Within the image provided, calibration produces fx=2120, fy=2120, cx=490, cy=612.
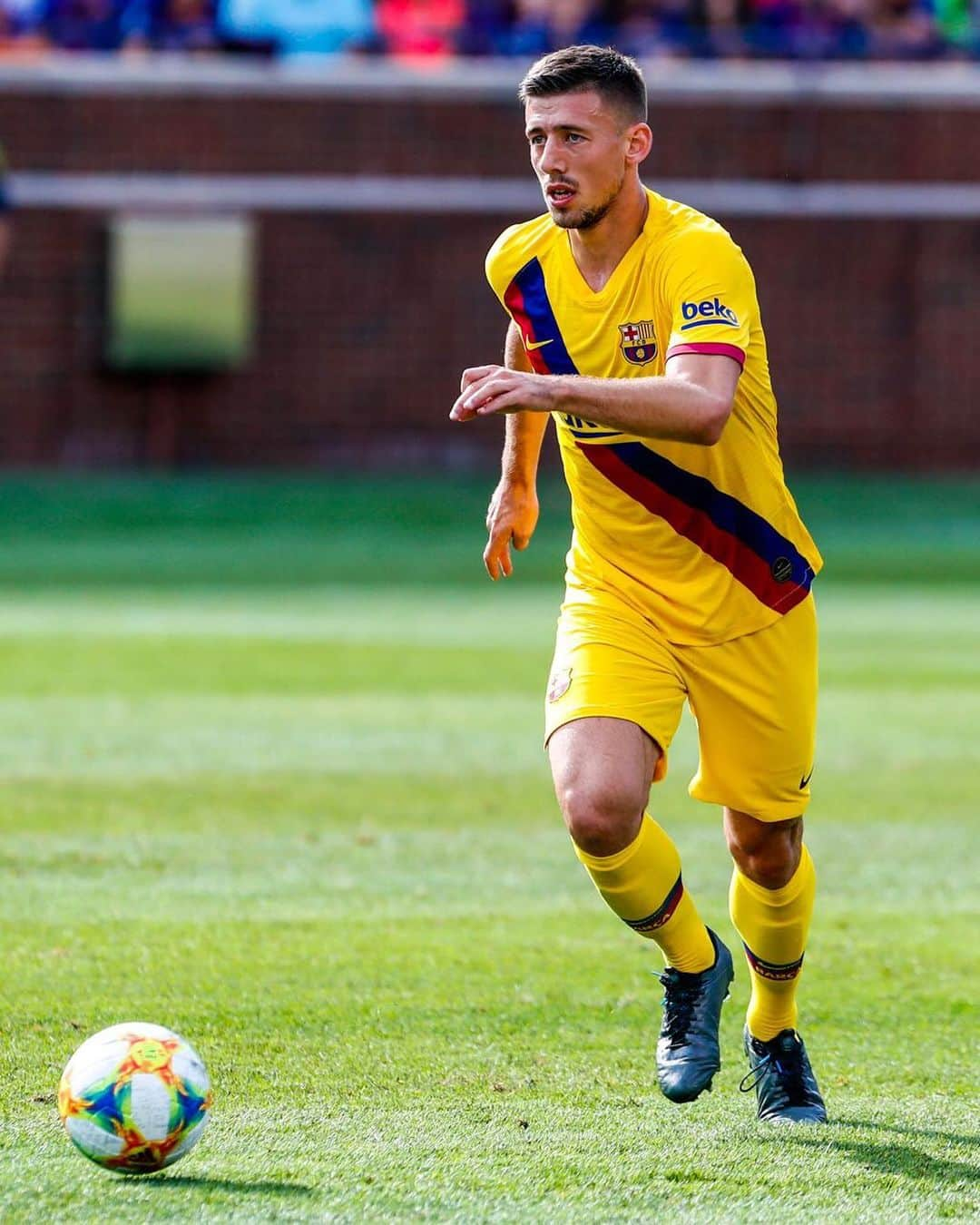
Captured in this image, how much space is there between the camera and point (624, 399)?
4.46m

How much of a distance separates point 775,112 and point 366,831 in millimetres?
15767

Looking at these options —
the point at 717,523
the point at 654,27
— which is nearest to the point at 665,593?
the point at 717,523

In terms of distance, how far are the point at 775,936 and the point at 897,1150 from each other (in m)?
0.68

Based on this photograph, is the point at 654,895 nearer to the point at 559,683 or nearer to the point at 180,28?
the point at 559,683

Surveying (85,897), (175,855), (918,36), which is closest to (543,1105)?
(85,897)

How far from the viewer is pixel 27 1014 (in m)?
5.64

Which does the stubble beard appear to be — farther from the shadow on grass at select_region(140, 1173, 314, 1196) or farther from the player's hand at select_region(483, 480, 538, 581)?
the shadow on grass at select_region(140, 1173, 314, 1196)

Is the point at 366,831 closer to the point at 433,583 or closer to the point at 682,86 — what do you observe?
the point at 433,583

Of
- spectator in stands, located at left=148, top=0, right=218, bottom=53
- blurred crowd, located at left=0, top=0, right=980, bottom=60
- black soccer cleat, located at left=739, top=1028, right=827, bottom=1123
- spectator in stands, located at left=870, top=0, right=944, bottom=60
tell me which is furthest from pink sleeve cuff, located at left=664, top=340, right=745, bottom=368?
spectator in stands, located at left=870, top=0, right=944, bottom=60

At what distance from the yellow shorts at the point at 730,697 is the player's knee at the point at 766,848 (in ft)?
0.16

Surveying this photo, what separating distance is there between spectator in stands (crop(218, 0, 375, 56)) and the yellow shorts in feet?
56.8

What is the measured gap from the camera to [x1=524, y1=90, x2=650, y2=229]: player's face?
188 inches

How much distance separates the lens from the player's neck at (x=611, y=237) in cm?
492

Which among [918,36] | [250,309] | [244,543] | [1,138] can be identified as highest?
[918,36]
